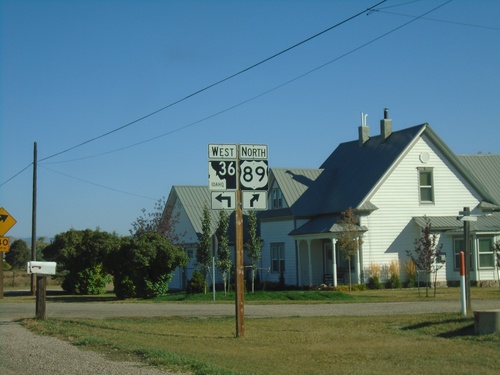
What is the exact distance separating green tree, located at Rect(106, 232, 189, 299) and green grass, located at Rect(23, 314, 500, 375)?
1406cm

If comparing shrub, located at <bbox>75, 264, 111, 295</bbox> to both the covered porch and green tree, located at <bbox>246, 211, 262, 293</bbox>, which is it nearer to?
green tree, located at <bbox>246, 211, 262, 293</bbox>

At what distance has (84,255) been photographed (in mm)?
40500

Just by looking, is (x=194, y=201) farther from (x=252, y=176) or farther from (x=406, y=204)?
(x=252, y=176)

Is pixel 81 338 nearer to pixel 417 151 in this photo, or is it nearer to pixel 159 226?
pixel 417 151

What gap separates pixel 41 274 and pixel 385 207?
20.9m

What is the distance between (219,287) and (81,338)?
2868cm

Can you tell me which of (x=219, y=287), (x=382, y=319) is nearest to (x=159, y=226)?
(x=219, y=287)

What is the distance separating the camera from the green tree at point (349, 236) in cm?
3494

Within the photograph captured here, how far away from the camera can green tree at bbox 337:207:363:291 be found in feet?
115

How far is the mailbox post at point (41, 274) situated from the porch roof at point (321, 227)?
18.1m

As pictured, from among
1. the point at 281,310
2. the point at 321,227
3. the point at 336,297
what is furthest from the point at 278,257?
the point at 281,310

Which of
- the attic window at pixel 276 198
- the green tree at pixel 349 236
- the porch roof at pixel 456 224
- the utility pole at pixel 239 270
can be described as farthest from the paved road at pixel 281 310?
the attic window at pixel 276 198

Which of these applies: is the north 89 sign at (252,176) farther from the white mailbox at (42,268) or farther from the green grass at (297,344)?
the white mailbox at (42,268)

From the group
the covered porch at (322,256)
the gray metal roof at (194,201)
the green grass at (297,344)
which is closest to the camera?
the green grass at (297,344)
